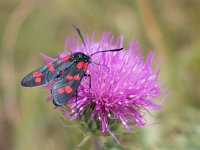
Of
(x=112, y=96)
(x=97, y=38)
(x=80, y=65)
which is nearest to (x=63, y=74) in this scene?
(x=80, y=65)

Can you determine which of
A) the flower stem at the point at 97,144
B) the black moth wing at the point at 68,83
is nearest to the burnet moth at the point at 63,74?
the black moth wing at the point at 68,83

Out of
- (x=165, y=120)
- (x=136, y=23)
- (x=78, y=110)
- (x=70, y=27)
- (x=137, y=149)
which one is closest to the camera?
(x=78, y=110)

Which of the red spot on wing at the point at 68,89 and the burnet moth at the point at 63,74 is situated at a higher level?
the burnet moth at the point at 63,74

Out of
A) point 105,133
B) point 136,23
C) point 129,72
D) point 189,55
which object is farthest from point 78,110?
point 136,23

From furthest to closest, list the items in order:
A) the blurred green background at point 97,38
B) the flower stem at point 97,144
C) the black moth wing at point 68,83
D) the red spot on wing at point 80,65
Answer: the blurred green background at point 97,38 → the flower stem at point 97,144 → the red spot on wing at point 80,65 → the black moth wing at point 68,83

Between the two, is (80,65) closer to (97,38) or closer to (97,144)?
(97,144)

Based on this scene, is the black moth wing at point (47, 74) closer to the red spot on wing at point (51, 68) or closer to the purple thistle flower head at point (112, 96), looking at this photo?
the red spot on wing at point (51, 68)

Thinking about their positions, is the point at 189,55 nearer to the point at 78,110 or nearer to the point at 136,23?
the point at 136,23

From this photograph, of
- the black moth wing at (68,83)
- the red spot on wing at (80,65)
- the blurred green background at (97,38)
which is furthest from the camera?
the blurred green background at (97,38)
